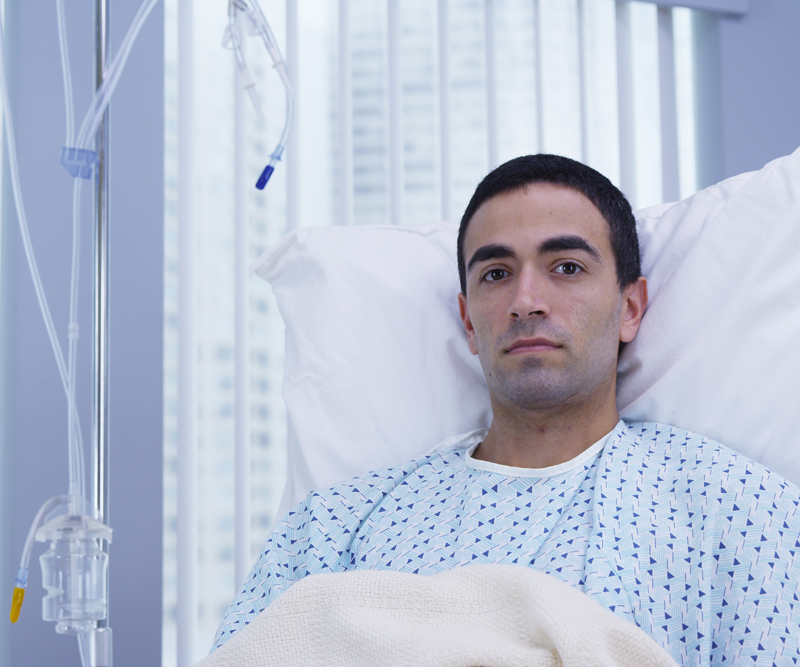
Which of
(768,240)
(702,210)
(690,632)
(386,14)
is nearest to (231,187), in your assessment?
(386,14)

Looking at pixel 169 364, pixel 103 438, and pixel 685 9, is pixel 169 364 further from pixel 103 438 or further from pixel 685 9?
pixel 685 9

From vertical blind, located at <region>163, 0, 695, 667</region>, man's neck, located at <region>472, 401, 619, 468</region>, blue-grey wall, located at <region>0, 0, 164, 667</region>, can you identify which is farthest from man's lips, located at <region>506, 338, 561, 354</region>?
blue-grey wall, located at <region>0, 0, 164, 667</region>

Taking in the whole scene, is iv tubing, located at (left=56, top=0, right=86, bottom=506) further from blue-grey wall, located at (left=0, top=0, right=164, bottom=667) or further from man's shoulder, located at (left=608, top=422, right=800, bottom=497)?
man's shoulder, located at (left=608, top=422, right=800, bottom=497)

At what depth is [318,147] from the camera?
1.73m

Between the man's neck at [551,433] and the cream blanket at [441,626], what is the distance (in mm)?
424

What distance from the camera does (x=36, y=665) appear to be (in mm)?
1417

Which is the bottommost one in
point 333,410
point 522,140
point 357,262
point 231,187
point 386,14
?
point 333,410

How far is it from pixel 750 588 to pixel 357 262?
2.81ft

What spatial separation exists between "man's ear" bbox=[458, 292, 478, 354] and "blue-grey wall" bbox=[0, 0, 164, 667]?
66 centimetres

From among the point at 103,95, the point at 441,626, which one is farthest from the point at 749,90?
the point at 441,626

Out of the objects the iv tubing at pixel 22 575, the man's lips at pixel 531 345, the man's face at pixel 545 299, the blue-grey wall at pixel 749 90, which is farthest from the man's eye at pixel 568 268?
the blue-grey wall at pixel 749 90

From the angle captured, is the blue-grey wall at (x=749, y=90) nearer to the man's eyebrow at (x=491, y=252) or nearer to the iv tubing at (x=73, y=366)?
the man's eyebrow at (x=491, y=252)

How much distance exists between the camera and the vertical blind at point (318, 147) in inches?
62.2

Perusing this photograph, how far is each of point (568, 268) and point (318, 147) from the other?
2.66 ft
